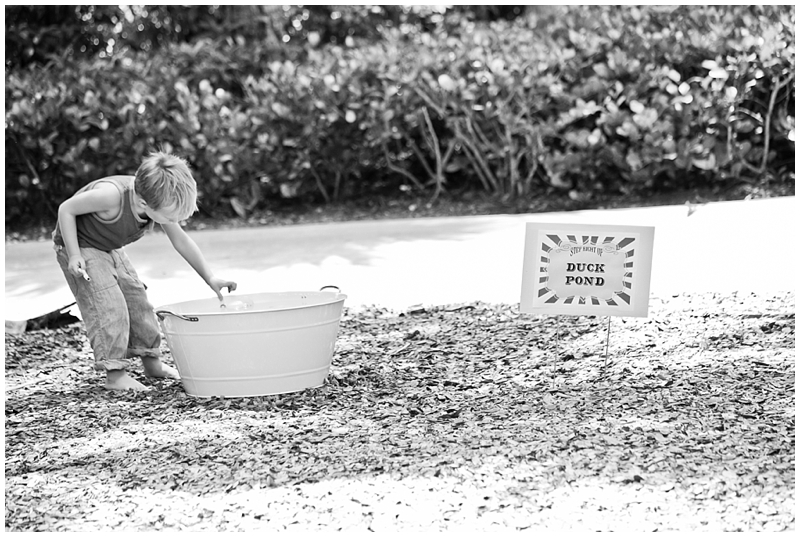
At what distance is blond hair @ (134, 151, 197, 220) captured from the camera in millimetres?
3021

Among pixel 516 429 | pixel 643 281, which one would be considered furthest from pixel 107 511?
pixel 643 281

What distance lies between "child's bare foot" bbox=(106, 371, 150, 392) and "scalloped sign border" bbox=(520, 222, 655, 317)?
1.39 meters

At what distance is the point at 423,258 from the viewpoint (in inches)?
217

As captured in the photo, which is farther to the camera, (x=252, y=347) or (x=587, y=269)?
(x=587, y=269)

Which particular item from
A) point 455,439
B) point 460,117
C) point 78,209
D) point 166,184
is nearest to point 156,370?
point 78,209

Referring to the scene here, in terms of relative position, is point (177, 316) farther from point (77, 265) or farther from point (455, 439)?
point (455, 439)

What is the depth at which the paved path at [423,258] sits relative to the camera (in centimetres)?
459

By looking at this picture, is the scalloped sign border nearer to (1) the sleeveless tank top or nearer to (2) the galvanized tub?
(2) the galvanized tub

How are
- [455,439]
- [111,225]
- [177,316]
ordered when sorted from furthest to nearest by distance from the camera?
1. [111,225]
2. [177,316]
3. [455,439]

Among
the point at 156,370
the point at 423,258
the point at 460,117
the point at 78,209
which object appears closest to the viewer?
the point at 78,209

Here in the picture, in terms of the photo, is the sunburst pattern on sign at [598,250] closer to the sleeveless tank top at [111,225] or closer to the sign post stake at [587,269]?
the sign post stake at [587,269]

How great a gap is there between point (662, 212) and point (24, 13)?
787cm

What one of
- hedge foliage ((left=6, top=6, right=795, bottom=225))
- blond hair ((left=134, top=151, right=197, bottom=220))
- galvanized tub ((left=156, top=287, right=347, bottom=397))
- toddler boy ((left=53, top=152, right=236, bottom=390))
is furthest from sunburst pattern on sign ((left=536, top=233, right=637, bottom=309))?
hedge foliage ((left=6, top=6, right=795, bottom=225))

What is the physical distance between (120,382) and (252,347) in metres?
0.63
